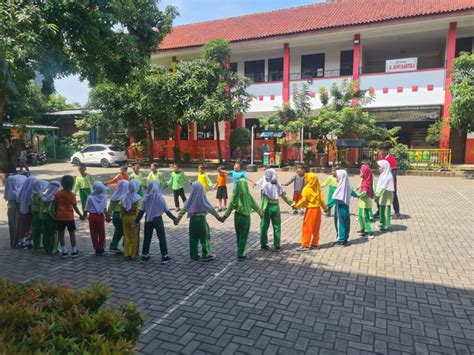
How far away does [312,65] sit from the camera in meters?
22.6

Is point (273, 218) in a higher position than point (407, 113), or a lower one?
lower

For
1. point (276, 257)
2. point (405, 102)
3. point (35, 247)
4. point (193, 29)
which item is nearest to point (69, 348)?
point (276, 257)

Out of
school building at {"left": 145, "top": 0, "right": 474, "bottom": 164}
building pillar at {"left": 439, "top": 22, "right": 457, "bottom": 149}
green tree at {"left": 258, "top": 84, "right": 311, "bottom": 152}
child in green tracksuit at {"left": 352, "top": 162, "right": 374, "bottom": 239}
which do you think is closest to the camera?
child in green tracksuit at {"left": 352, "top": 162, "right": 374, "bottom": 239}

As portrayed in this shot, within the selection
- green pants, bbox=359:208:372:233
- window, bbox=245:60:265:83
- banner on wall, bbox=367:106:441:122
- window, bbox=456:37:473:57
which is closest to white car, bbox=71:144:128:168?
window, bbox=245:60:265:83

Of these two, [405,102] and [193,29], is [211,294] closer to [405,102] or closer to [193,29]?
[405,102]

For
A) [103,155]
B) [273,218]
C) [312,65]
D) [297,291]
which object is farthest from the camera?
[103,155]

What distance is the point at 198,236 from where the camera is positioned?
5777mm

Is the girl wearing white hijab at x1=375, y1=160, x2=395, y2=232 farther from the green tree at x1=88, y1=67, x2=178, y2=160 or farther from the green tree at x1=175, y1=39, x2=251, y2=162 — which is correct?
the green tree at x1=88, y1=67, x2=178, y2=160

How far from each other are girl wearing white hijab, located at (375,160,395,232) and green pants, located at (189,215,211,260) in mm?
3816

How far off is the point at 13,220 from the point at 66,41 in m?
5.73

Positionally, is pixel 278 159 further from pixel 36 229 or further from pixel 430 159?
pixel 36 229

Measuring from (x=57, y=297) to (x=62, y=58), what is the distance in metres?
9.13

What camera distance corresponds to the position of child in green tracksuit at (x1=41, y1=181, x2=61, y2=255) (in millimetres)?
6125

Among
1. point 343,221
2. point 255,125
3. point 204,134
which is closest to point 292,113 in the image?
point 255,125
